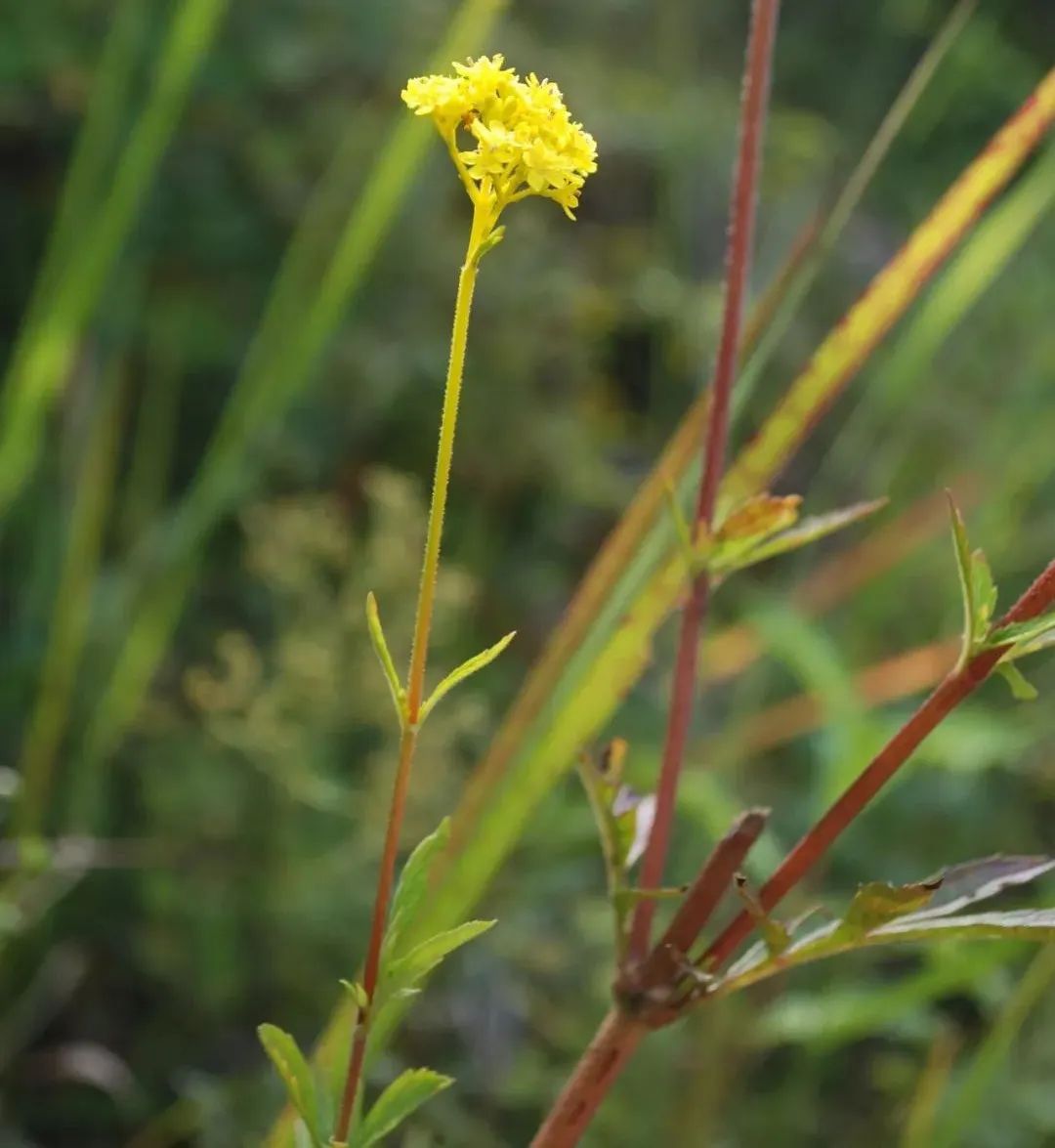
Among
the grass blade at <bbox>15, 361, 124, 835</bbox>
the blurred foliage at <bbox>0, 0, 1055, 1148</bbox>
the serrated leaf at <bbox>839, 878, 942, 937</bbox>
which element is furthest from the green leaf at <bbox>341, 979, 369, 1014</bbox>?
the grass blade at <bbox>15, 361, 124, 835</bbox>

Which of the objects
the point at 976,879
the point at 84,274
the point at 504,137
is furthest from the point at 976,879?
the point at 84,274

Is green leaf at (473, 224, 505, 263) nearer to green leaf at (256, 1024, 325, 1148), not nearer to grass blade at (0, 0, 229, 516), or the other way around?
green leaf at (256, 1024, 325, 1148)

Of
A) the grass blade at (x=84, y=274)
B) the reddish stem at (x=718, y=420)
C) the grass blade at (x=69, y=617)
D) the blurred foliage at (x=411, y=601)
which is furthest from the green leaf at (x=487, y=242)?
the grass blade at (x=69, y=617)

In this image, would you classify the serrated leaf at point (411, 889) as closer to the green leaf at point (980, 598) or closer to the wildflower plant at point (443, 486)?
the wildflower plant at point (443, 486)

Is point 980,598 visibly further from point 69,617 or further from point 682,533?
point 69,617

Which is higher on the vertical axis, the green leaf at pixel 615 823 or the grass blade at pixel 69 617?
the green leaf at pixel 615 823

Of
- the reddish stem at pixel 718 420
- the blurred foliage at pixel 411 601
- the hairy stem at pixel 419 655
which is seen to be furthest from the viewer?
the blurred foliage at pixel 411 601

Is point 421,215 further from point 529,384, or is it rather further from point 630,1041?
point 630,1041
